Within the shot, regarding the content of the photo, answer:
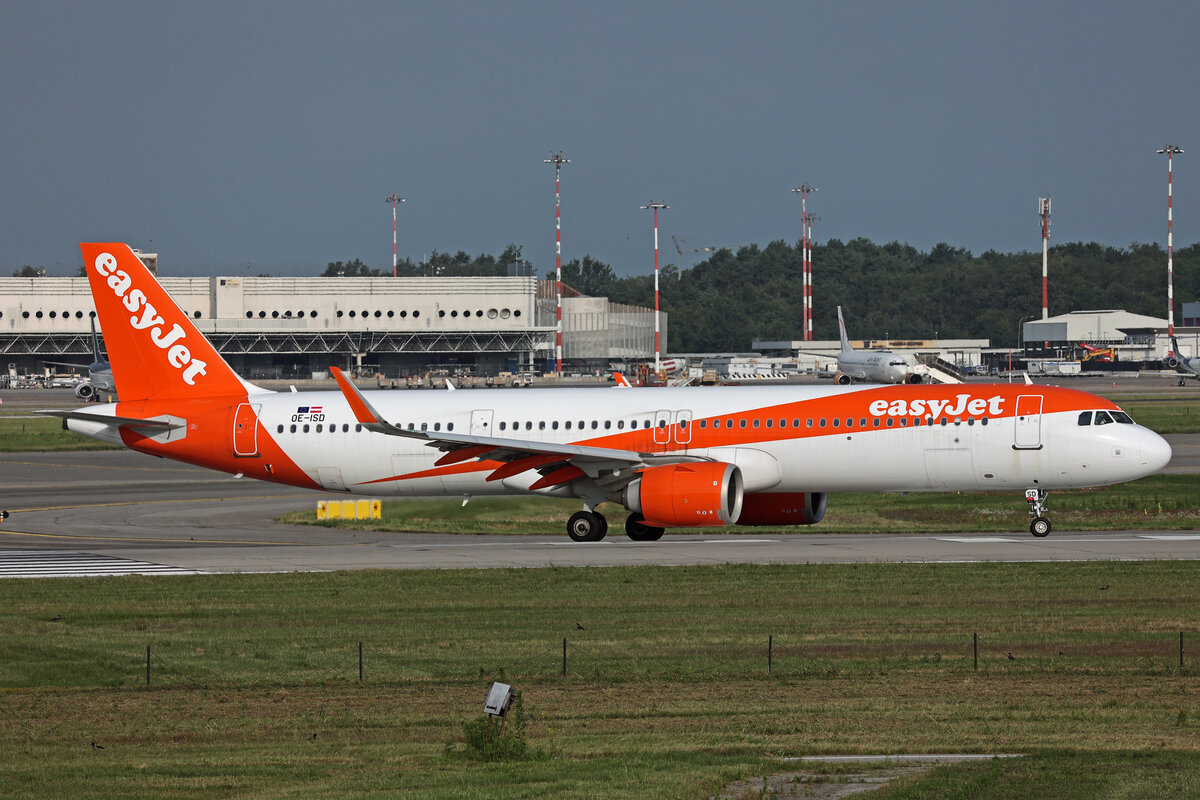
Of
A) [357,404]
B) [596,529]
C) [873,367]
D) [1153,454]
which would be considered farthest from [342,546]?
[873,367]

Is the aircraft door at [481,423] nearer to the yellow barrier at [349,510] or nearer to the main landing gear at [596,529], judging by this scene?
the main landing gear at [596,529]

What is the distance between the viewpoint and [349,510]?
45.0 m

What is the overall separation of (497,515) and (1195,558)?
21064mm

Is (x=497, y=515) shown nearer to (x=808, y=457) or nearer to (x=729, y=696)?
(x=808, y=457)

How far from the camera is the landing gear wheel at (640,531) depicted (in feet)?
123

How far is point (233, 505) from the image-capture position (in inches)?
1921

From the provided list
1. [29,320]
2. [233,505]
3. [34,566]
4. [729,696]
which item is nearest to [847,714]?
[729,696]

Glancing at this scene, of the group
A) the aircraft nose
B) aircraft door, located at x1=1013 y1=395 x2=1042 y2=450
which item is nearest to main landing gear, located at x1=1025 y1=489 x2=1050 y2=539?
aircraft door, located at x1=1013 y1=395 x2=1042 y2=450

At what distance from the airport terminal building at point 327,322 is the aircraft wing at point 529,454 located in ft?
431

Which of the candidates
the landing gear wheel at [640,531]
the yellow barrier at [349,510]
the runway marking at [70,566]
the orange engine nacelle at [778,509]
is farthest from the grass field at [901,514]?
the runway marking at [70,566]

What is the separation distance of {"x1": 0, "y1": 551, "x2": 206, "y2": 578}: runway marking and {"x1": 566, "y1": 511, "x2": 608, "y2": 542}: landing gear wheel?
993 centimetres

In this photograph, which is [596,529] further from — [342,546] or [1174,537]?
[1174,537]

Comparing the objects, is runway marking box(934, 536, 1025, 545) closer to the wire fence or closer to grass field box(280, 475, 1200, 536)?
grass field box(280, 475, 1200, 536)

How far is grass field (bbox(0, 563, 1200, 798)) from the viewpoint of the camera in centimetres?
1442
